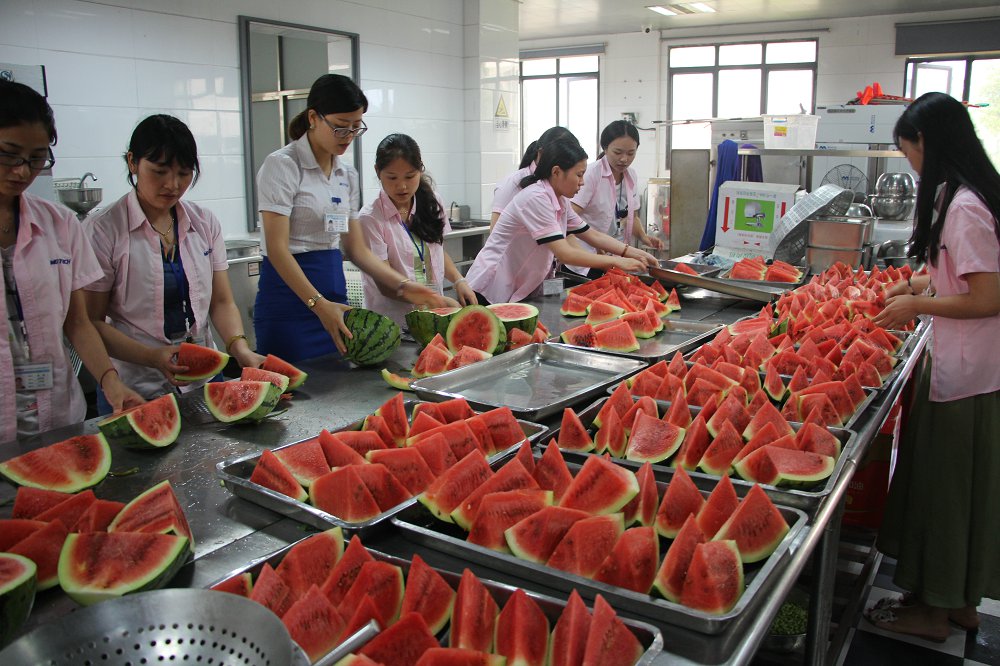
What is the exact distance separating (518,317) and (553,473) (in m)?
1.53

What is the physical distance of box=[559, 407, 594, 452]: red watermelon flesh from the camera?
194 centimetres

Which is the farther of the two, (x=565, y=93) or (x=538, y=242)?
(x=565, y=93)

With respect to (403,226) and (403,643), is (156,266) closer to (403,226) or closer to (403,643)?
(403,226)

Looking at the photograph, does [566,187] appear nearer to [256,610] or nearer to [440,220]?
[440,220]

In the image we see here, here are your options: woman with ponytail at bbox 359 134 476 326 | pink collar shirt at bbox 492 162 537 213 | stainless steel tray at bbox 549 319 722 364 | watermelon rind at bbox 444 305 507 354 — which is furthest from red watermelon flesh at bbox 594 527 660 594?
pink collar shirt at bbox 492 162 537 213

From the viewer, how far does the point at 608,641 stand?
110cm

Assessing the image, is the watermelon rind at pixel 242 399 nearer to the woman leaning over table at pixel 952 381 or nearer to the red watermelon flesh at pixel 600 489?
Answer: the red watermelon flesh at pixel 600 489

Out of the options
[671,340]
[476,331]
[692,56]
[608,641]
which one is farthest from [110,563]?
[692,56]

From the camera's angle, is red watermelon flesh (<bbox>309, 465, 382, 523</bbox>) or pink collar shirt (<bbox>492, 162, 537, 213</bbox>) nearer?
red watermelon flesh (<bbox>309, 465, 382, 523</bbox>)

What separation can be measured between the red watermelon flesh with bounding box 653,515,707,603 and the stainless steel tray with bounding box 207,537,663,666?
0.12 meters

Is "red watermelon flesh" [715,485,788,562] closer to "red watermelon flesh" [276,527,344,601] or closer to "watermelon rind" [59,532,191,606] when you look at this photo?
"red watermelon flesh" [276,527,344,601]

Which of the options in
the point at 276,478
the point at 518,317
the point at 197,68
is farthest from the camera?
the point at 197,68

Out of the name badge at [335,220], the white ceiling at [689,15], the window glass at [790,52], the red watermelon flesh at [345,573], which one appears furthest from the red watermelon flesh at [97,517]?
the window glass at [790,52]

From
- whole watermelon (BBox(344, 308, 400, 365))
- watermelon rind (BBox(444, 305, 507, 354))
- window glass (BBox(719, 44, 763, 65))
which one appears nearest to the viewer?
whole watermelon (BBox(344, 308, 400, 365))
